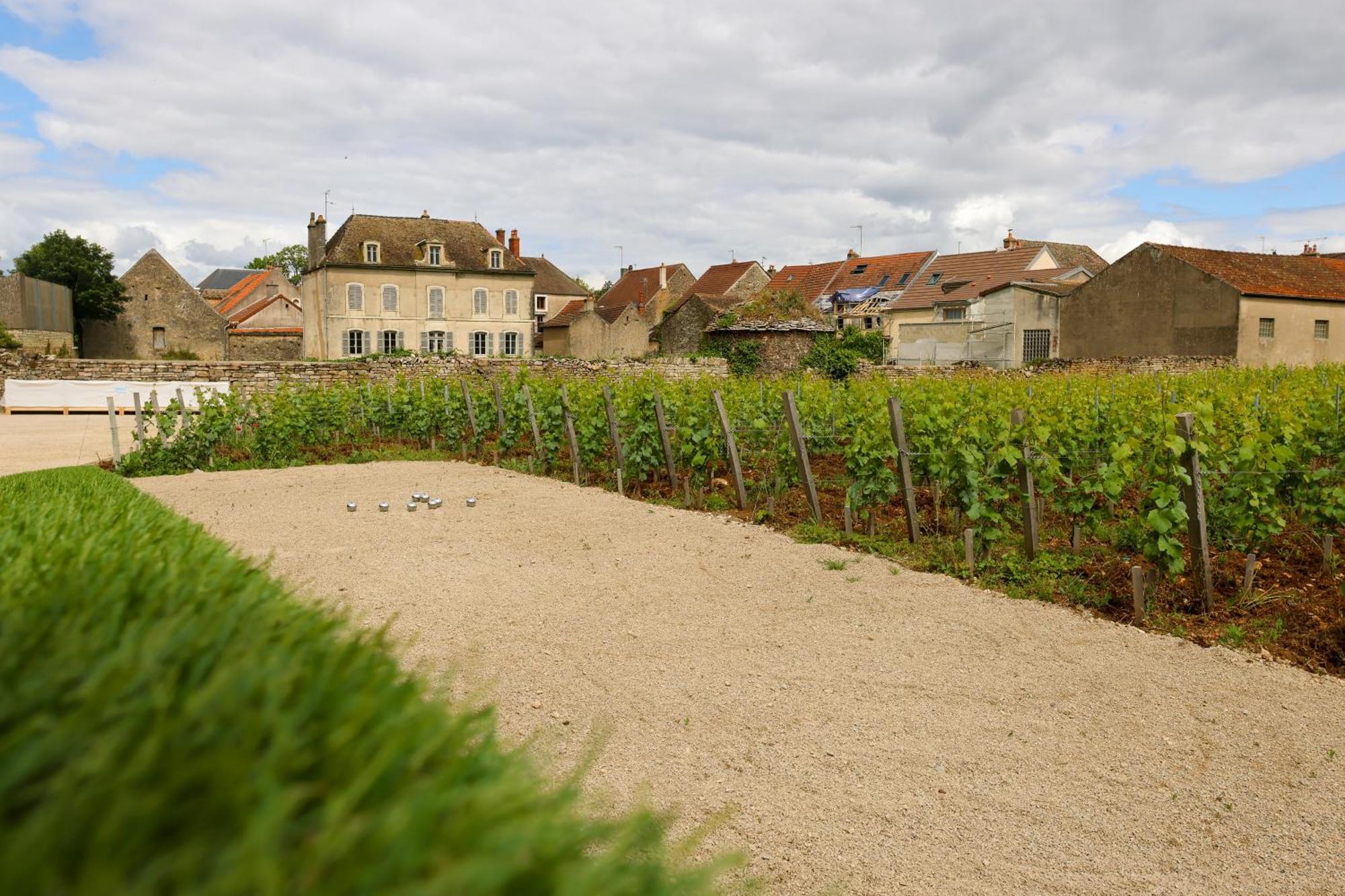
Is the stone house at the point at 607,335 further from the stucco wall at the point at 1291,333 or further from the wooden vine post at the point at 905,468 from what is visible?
the wooden vine post at the point at 905,468

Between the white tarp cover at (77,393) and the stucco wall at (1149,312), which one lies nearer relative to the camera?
the white tarp cover at (77,393)

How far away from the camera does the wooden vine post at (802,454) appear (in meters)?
10.4

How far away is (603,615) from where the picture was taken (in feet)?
22.6

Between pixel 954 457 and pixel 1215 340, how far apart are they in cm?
2779

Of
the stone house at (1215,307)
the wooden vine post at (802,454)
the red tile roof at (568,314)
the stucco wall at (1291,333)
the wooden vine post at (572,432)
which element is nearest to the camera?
the wooden vine post at (802,454)

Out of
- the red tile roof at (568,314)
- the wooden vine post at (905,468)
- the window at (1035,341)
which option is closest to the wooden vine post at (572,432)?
the wooden vine post at (905,468)

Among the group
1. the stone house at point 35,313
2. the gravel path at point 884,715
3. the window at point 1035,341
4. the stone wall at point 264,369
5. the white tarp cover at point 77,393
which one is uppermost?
the stone house at point 35,313

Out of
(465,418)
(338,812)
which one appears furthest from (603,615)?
(465,418)

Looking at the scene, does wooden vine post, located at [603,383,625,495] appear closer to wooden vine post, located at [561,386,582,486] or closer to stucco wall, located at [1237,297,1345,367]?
wooden vine post, located at [561,386,582,486]

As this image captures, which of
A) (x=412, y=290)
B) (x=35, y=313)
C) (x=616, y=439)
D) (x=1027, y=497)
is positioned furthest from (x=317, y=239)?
(x=1027, y=497)

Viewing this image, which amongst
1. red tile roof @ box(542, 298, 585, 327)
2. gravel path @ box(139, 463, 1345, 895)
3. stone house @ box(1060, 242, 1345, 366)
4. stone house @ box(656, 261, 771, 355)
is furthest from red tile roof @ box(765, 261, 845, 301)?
gravel path @ box(139, 463, 1345, 895)

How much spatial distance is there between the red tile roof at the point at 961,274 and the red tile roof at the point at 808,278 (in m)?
5.82

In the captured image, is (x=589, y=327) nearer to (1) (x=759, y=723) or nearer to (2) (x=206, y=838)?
(1) (x=759, y=723)

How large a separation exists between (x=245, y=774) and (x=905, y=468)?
8.97 meters
